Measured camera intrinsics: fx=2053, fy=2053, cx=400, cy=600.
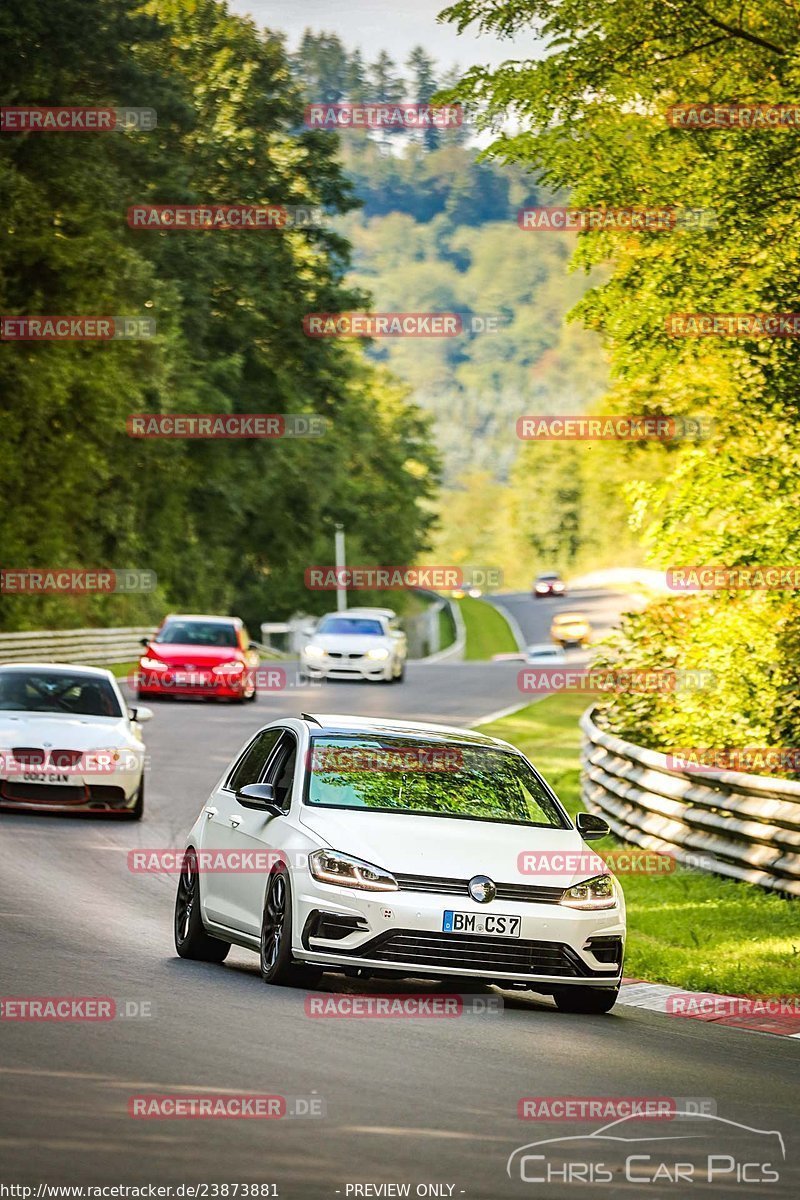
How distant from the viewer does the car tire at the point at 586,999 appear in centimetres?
1090

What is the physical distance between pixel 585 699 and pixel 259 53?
31203 millimetres

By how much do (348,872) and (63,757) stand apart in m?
9.69

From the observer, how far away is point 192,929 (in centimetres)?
1202

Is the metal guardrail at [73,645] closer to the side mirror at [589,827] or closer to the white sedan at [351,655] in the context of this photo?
the white sedan at [351,655]

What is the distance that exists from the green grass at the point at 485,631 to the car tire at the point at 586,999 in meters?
86.6

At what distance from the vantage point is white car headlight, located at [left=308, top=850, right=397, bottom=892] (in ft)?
34.1

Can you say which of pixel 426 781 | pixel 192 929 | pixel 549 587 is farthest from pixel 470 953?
pixel 549 587

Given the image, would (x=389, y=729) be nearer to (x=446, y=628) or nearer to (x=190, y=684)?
(x=190, y=684)

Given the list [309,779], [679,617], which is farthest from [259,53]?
[309,779]

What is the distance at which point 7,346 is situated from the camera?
47188 millimetres

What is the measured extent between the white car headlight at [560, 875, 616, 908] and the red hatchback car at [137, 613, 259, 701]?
2650cm

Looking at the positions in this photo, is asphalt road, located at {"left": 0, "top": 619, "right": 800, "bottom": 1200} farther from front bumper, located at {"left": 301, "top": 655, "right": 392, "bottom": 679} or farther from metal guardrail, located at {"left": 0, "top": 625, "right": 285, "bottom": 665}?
metal guardrail, located at {"left": 0, "top": 625, "right": 285, "bottom": 665}

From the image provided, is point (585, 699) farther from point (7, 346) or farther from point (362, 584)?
point (362, 584)

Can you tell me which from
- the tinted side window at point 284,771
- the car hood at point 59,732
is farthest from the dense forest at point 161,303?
the tinted side window at point 284,771
